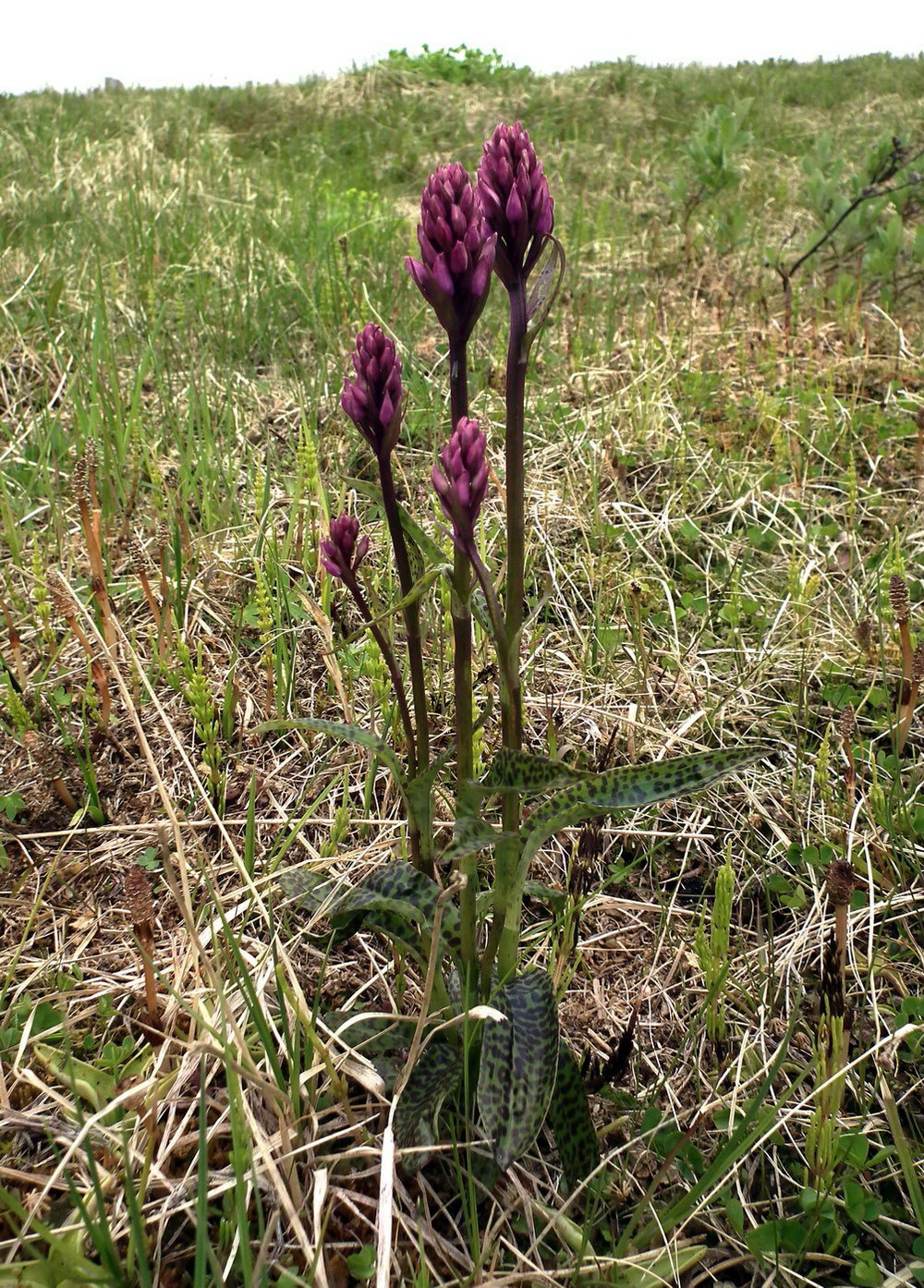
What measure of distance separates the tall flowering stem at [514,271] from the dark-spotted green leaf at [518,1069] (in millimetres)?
195

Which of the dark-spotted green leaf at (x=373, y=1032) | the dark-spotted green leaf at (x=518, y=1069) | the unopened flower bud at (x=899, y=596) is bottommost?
the dark-spotted green leaf at (x=373, y=1032)

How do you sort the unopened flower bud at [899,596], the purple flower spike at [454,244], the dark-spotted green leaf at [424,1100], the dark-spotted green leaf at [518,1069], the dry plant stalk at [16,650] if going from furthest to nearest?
the dry plant stalk at [16,650] → the unopened flower bud at [899,596] → the dark-spotted green leaf at [424,1100] → the dark-spotted green leaf at [518,1069] → the purple flower spike at [454,244]

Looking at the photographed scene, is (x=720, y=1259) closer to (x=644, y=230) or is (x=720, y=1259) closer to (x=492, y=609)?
(x=492, y=609)

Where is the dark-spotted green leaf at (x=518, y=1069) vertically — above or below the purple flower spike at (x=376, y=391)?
below

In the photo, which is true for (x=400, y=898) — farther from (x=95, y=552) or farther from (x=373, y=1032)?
(x=95, y=552)

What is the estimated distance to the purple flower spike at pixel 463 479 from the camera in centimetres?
116

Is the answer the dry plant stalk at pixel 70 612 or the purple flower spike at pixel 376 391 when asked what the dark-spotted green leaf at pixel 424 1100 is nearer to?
the purple flower spike at pixel 376 391

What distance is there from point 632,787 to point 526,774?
6.2 inches

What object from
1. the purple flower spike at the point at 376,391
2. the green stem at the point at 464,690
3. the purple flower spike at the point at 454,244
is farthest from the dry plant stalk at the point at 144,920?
the purple flower spike at the point at 454,244

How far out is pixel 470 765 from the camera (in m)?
1.38

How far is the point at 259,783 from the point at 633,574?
1.28 metres

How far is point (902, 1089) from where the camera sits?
1.60 meters

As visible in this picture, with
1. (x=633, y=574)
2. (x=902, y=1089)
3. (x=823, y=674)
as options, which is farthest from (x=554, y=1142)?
(x=633, y=574)

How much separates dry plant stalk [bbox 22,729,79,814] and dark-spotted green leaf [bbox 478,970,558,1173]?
1.26 meters
